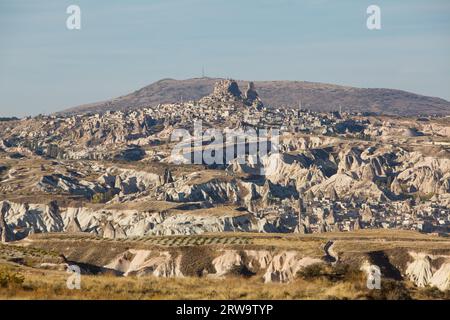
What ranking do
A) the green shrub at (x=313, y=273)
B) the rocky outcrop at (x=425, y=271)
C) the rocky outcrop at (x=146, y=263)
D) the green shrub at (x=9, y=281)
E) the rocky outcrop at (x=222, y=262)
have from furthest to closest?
the rocky outcrop at (x=146, y=263), the rocky outcrop at (x=222, y=262), the rocky outcrop at (x=425, y=271), the green shrub at (x=313, y=273), the green shrub at (x=9, y=281)

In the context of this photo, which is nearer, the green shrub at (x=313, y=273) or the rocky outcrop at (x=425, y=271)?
the green shrub at (x=313, y=273)

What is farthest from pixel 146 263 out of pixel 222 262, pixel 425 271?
pixel 425 271

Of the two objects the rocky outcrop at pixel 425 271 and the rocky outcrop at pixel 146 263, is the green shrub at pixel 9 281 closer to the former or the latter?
the rocky outcrop at pixel 146 263

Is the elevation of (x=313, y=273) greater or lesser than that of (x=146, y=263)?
greater

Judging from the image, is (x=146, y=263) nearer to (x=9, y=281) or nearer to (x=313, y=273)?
(x=313, y=273)

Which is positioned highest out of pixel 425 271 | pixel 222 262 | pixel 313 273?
pixel 313 273

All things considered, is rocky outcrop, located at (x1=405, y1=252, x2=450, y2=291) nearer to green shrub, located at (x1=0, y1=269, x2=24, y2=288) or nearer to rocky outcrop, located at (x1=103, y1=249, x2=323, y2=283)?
rocky outcrop, located at (x1=103, y1=249, x2=323, y2=283)

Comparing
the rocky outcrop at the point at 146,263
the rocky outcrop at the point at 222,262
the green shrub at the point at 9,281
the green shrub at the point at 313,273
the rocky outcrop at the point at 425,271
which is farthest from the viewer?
the rocky outcrop at the point at 146,263

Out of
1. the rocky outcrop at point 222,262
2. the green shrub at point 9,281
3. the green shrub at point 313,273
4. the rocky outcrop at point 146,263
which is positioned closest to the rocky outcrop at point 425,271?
the rocky outcrop at point 222,262

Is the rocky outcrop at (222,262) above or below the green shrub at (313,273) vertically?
below

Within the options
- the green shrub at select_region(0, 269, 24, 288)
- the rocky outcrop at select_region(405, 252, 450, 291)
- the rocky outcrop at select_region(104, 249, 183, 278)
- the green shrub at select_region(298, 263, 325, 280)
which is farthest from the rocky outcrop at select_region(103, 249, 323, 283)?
the green shrub at select_region(0, 269, 24, 288)
